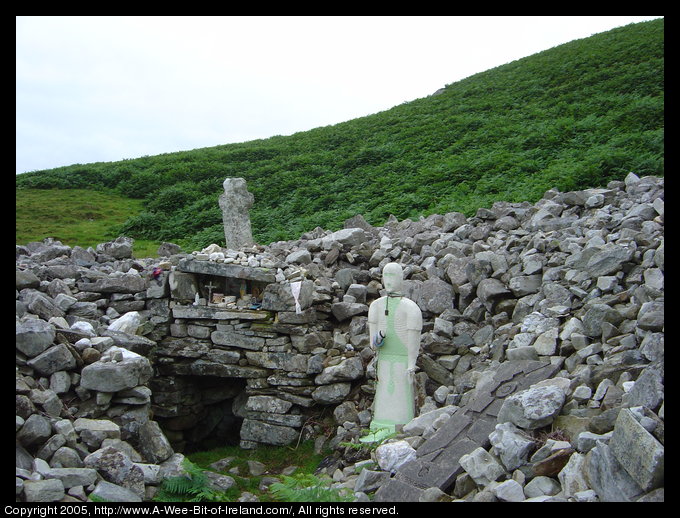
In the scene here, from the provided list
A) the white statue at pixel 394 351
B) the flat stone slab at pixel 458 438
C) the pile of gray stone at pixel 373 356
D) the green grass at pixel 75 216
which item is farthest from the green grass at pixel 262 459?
the green grass at pixel 75 216

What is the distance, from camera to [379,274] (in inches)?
429

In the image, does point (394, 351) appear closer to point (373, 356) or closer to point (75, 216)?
point (373, 356)

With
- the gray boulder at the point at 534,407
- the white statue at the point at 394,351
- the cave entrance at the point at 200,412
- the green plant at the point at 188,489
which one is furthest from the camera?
the cave entrance at the point at 200,412

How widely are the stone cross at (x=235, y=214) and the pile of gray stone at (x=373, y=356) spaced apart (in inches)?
41.7

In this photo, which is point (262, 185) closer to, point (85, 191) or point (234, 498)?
point (85, 191)

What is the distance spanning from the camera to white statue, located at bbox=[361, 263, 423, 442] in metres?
7.96

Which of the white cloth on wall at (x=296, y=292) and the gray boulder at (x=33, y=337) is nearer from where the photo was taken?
the gray boulder at (x=33, y=337)

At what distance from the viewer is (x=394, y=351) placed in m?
8.18

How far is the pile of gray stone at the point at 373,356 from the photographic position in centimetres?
535

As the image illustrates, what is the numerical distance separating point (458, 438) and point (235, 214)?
7.49 metres

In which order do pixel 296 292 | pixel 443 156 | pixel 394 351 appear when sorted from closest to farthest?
pixel 394 351
pixel 296 292
pixel 443 156

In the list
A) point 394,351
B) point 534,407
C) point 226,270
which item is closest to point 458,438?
point 534,407

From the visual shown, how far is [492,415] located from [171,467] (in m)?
3.72

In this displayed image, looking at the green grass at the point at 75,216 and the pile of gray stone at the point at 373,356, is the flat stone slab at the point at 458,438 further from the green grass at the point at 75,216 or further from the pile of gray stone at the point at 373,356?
the green grass at the point at 75,216
